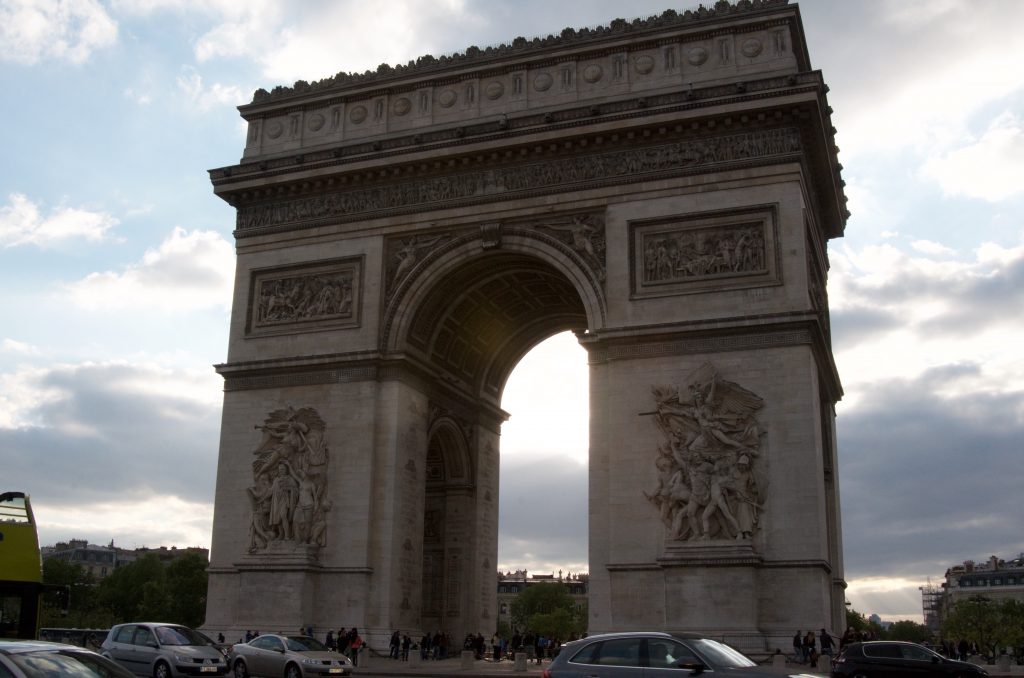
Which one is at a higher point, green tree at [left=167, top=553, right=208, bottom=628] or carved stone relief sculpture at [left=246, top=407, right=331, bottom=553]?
carved stone relief sculpture at [left=246, top=407, right=331, bottom=553]

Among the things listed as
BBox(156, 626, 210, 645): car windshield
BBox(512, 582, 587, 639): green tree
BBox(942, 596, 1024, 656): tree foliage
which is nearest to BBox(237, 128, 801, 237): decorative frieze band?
BBox(156, 626, 210, 645): car windshield

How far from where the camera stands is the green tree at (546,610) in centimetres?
10625

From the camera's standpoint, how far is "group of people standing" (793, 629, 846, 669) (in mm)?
24250

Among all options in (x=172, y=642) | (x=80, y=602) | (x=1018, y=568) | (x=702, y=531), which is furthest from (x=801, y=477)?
(x=1018, y=568)

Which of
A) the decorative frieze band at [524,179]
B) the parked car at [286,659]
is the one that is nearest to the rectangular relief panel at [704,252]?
the decorative frieze band at [524,179]

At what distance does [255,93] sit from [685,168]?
15424 mm

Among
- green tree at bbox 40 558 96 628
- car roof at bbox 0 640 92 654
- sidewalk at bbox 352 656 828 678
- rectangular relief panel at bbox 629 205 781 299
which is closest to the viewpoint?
car roof at bbox 0 640 92 654

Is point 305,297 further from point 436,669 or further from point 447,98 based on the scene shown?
point 436,669

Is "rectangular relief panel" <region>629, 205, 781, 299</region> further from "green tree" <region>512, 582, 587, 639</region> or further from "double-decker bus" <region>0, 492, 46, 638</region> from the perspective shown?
"green tree" <region>512, 582, 587, 639</region>

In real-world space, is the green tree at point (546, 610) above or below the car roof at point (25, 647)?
above

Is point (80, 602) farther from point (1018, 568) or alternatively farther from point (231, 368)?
point (1018, 568)

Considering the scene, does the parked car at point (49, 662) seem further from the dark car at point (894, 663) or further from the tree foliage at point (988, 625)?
the tree foliage at point (988, 625)

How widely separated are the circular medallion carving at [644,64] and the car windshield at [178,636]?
1967 cm

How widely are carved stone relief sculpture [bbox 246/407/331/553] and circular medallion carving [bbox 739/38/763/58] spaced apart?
16283mm
